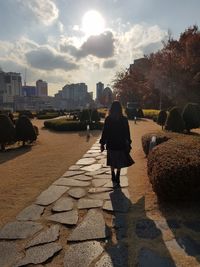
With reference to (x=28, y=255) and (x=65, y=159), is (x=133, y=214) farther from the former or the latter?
(x=65, y=159)

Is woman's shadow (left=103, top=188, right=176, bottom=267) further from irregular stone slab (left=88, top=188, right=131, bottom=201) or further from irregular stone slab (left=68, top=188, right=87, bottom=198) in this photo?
irregular stone slab (left=68, top=188, right=87, bottom=198)

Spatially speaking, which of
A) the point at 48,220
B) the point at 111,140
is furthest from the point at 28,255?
the point at 111,140

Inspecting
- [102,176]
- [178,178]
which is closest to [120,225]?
[178,178]

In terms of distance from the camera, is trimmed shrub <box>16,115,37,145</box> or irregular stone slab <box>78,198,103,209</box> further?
trimmed shrub <box>16,115,37,145</box>

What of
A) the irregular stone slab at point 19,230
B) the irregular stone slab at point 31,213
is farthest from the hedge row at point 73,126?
the irregular stone slab at point 19,230

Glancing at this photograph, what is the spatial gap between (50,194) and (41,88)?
171187 millimetres

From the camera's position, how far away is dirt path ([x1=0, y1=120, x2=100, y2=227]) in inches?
224

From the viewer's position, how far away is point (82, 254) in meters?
3.65

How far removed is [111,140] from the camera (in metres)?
6.32

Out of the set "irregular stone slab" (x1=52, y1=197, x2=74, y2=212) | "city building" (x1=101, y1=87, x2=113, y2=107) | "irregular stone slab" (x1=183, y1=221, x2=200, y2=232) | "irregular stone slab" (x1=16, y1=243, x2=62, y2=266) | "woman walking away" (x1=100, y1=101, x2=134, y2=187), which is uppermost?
"city building" (x1=101, y1=87, x2=113, y2=107)

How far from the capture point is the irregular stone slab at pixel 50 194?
5.63 meters

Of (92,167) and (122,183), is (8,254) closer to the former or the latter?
(122,183)

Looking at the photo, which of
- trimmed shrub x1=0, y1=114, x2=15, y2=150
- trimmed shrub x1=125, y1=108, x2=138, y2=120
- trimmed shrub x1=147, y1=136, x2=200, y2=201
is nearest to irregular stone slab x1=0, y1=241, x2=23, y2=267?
trimmed shrub x1=147, y1=136, x2=200, y2=201

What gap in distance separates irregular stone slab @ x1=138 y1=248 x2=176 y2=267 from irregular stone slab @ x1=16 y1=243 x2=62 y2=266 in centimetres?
108
